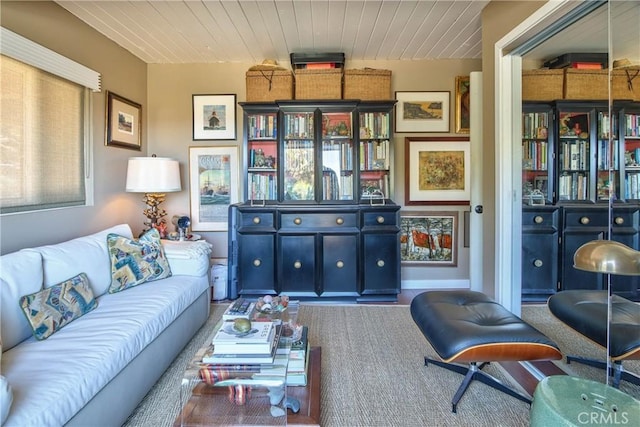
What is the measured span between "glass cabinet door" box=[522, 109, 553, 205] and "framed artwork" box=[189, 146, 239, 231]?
2.78 metres

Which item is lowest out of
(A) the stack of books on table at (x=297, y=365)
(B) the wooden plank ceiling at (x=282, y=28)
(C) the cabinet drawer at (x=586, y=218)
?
(A) the stack of books on table at (x=297, y=365)

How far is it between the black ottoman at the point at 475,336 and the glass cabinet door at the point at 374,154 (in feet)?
5.24

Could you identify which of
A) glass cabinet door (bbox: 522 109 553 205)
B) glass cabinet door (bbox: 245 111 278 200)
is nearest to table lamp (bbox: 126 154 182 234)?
glass cabinet door (bbox: 245 111 278 200)

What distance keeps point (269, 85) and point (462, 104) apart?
2.10 metres

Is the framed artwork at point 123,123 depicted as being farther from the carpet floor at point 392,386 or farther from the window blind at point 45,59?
the carpet floor at point 392,386

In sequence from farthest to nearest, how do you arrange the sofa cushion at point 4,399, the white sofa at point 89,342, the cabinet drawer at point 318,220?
the cabinet drawer at point 318,220
the white sofa at point 89,342
the sofa cushion at point 4,399

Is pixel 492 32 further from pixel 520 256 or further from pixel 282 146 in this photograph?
pixel 282 146

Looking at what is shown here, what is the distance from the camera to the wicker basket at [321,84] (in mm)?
3312

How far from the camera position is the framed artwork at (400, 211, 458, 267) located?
370 centimetres

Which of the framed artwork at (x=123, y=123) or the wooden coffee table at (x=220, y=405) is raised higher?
the framed artwork at (x=123, y=123)

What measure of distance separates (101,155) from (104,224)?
2.02 ft

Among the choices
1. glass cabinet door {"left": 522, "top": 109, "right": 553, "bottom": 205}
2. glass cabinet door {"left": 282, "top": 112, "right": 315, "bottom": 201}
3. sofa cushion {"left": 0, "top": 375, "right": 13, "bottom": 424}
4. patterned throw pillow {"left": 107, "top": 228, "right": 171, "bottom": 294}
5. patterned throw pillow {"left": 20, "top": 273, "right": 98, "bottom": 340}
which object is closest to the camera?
sofa cushion {"left": 0, "top": 375, "right": 13, "bottom": 424}

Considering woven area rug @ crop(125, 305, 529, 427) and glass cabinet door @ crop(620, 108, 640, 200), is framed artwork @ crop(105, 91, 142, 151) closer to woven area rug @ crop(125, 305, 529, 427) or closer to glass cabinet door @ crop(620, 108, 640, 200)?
woven area rug @ crop(125, 305, 529, 427)

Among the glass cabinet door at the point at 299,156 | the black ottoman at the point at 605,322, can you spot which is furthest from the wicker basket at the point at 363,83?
the black ottoman at the point at 605,322
